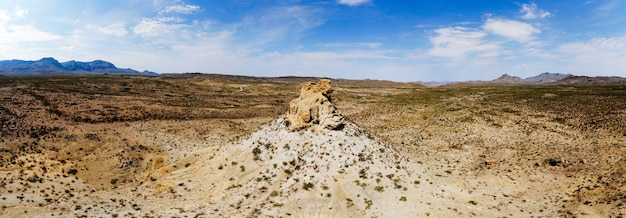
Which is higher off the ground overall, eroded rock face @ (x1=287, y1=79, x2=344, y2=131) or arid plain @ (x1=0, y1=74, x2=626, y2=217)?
eroded rock face @ (x1=287, y1=79, x2=344, y2=131)

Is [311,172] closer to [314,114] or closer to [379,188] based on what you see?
[379,188]

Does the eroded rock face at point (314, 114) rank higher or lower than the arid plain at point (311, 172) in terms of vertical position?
higher

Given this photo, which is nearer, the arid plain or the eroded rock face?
the arid plain

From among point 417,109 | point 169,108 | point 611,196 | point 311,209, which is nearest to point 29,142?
point 169,108

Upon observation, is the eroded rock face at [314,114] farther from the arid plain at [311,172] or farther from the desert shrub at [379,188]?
the desert shrub at [379,188]

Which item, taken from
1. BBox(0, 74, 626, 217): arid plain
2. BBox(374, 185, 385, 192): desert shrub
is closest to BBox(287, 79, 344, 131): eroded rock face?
BBox(0, 74, 626, 217): arid plain

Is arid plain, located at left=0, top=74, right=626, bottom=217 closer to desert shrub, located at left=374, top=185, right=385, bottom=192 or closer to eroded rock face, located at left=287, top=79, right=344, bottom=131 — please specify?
desert shrub, located at left=374, top=185, right=385, bottom=192

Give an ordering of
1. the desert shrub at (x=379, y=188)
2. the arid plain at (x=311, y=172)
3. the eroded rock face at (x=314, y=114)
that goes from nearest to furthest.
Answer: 1. the arid plain at (x=311, y=172)
2. the desert shrub at (x=379, y=188)
3. the eroded rock face at (x=314, y=114)

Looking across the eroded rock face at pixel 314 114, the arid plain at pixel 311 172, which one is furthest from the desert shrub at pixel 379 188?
the eroded rock face at pixel 314 114

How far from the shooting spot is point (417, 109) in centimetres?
7062

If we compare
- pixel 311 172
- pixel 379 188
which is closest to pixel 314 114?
pixel 311 172

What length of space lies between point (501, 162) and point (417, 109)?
3876 cm

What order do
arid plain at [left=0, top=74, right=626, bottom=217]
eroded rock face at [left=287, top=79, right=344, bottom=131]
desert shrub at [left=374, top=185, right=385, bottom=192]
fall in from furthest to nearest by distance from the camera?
eroded rock face at [left=287, top=79, right=344, bottom=131], desert shrub at [left=374, top=185, right=385, bottom=192], arid plain at [left=0, top=74, right=626, bottom=217]

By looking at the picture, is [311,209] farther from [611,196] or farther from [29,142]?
[29,142]
